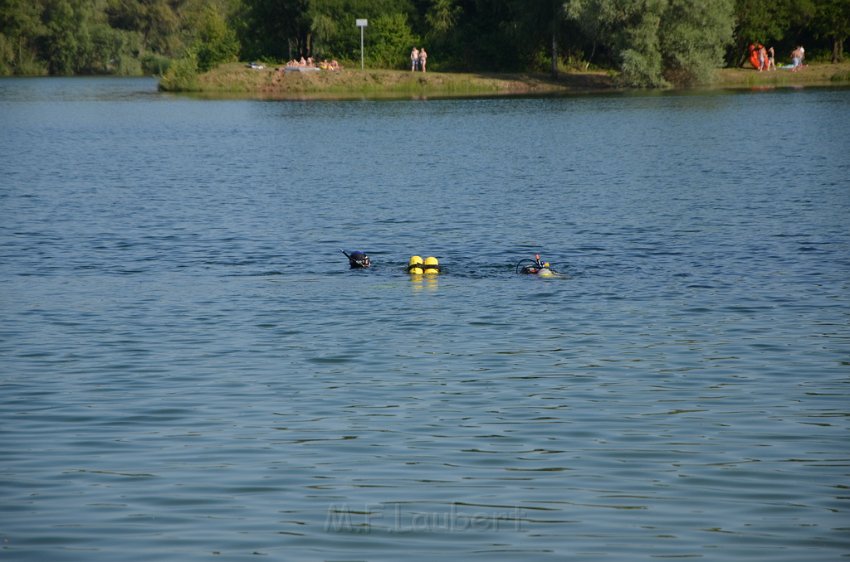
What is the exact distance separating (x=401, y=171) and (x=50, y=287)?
22390 mm

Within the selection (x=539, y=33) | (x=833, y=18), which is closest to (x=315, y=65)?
(x=539, y=33)

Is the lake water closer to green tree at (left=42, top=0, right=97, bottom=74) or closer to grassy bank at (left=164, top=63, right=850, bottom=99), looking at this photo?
grassy bank at (left=164, top=63, right=850, bottom=99)

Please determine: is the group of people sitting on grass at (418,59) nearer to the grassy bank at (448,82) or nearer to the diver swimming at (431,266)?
the grassy bank at (448,82)

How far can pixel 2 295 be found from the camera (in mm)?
21859

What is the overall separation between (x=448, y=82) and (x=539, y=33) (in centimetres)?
848

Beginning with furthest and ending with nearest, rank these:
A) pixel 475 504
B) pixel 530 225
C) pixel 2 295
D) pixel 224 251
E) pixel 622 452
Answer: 1. pixel 530 225
2. pixel 224 251
3. pixel 2 295
4. pixel 622 452
5. pixel 475 504

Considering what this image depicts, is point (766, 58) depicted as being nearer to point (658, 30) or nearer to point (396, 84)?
point (658, 30)

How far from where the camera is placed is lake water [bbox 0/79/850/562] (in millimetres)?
10562

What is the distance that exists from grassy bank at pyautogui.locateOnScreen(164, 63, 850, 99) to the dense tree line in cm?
268

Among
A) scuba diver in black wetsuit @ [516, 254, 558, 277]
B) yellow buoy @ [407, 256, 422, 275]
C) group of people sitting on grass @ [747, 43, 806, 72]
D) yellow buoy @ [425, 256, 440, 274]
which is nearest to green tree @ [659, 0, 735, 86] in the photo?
group of people sitting on grass @ [747, 43, 806, 72]

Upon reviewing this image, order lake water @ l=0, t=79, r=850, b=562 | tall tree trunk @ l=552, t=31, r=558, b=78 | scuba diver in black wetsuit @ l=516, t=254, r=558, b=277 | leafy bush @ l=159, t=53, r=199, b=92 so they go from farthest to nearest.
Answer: leafy bush @ l=159, t=53, r=199, b=92 → tall tree trunk @ l=552, t=31, r=558, b=78 → scuba diver in black wetsuit @ l=516, t=254, r=558, b=277 → lake water @ l=0, t=79, r=850, b=562

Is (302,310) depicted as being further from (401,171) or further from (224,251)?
(401,171)

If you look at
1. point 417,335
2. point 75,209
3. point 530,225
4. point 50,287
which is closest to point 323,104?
point 75,209

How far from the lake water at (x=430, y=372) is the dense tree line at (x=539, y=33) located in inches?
1725
